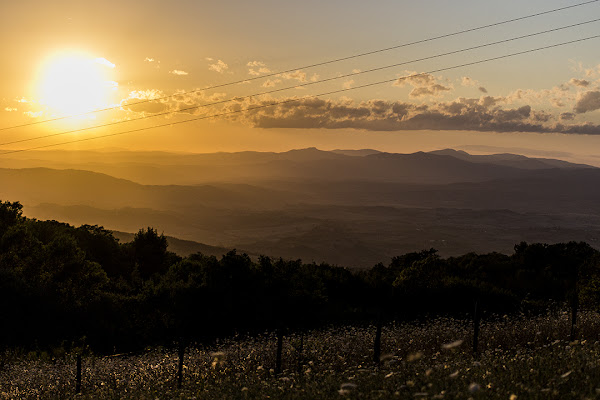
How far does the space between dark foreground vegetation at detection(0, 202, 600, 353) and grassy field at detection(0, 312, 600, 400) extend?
1097 cm

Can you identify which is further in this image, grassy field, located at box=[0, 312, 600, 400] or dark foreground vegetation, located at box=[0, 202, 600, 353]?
dark foreground vegetation, located at box=[0, 202, 600, 353]

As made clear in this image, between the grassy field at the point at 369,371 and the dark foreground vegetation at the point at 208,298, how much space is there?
36.0ft

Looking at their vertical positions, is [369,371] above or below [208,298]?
above

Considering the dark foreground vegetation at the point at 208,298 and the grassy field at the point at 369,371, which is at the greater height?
the grassy field at the point at 369,371

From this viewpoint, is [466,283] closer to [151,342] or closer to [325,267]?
[325,267]

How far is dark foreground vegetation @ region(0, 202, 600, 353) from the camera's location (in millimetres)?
45750

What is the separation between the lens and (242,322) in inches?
1841

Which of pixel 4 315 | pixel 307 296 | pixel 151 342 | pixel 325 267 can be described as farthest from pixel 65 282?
pixel 325 267

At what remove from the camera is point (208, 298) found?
4838cm

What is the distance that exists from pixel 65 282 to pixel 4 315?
1241cm

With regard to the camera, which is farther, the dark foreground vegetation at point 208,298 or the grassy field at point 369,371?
the dark foreground vegetation at point 208,298

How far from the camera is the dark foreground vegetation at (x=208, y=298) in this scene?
4575 centimetres

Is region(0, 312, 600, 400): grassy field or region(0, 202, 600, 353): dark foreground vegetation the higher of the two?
region(0, 312, 600, 400): grassy field

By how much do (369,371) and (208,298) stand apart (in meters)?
35.6
